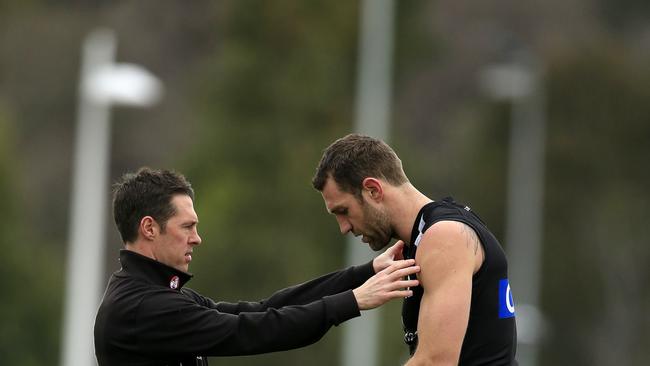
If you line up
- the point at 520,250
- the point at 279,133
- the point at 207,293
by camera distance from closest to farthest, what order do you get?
the point at 207,293, the point at 279,133, the point at 520,250

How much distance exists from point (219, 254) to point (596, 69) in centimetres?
1507

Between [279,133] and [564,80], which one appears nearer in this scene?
[279,133]

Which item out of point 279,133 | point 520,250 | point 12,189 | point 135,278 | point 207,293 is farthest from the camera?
point 520,250

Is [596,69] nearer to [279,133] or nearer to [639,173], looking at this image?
[639,173]

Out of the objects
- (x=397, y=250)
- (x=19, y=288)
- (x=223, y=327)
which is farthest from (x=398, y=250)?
(x=19, y=288)

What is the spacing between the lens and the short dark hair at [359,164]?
7.89 meters

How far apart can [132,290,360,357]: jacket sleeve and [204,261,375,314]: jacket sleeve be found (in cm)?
75

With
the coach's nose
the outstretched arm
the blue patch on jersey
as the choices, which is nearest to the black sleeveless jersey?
the blue patch on jersey

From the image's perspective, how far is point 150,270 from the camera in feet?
27.0

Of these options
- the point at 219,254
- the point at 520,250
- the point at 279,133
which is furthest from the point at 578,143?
the point at 219,254

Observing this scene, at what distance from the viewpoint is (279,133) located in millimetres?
36750

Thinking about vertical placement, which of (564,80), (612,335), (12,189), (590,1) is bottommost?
(612,335)

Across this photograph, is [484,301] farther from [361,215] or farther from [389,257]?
[389,257]

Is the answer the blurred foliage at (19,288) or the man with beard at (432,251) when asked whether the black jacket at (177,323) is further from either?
the blurred foliage at (19,288)
